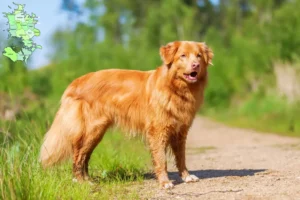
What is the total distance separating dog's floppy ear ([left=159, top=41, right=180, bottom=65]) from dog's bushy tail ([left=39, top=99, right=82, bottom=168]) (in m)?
1.30

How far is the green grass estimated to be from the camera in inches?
186

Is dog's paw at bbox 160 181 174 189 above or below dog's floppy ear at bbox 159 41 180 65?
below

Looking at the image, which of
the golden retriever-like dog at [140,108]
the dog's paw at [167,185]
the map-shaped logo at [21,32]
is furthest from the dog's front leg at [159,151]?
the map-shaped logo at [21,32]

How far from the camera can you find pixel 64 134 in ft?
23.0

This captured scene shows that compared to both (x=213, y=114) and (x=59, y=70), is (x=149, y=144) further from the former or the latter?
(x=59, y=70)

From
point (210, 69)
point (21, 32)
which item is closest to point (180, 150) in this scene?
point (21, 32)

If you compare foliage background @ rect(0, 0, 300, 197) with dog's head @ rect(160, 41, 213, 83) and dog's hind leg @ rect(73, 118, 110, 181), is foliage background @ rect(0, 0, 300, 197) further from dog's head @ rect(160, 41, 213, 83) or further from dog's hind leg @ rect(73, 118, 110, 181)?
dog's head @ rect(160, 41, 213, 83)

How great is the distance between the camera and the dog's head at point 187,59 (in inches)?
261

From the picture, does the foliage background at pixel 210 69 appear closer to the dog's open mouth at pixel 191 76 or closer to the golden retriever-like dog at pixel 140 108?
the golden retriever-like dog at pixel 140 108

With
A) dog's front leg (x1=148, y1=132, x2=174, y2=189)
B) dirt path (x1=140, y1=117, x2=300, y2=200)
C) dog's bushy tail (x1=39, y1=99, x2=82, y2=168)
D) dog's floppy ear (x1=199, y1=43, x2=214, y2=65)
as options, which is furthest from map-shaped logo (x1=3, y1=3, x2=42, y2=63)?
dog's floppy ear (x1=199, y1=43, x2=214, y2=65)

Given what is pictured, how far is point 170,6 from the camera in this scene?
3800 centimetres

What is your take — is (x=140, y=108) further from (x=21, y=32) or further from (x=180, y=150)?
(x=21, y=32)

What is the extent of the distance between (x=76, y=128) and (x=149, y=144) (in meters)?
0.99

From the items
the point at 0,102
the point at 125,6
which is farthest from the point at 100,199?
the point at 125,6
